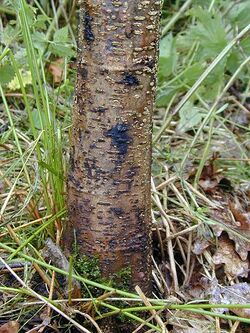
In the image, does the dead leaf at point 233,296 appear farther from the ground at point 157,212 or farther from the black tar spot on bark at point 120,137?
the black tar spot on bark at point 120,137

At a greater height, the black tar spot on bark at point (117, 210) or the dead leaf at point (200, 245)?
the black tar spot on bark at point (117, 210)

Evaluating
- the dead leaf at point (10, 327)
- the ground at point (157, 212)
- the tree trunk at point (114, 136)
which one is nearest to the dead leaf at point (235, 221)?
the ground at point (157, 212)

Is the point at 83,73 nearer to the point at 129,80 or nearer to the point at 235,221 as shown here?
the point at 129,80

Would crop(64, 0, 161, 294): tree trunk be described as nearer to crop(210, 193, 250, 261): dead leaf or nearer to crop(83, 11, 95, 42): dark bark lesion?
crop(83, 11, 95, 42): dark bark lesion

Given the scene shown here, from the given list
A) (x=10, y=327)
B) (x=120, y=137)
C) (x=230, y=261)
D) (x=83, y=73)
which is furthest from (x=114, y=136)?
(x=230, y=261)

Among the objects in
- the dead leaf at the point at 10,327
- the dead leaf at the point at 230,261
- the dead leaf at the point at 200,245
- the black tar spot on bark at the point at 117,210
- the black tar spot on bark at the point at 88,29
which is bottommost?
the dead leaf at the point at 230,261

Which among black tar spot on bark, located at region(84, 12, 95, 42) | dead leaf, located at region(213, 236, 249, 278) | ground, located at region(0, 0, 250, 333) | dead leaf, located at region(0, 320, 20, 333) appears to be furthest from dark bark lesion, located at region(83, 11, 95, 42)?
dead leaf, located at region(213, 236, 249, 278)
